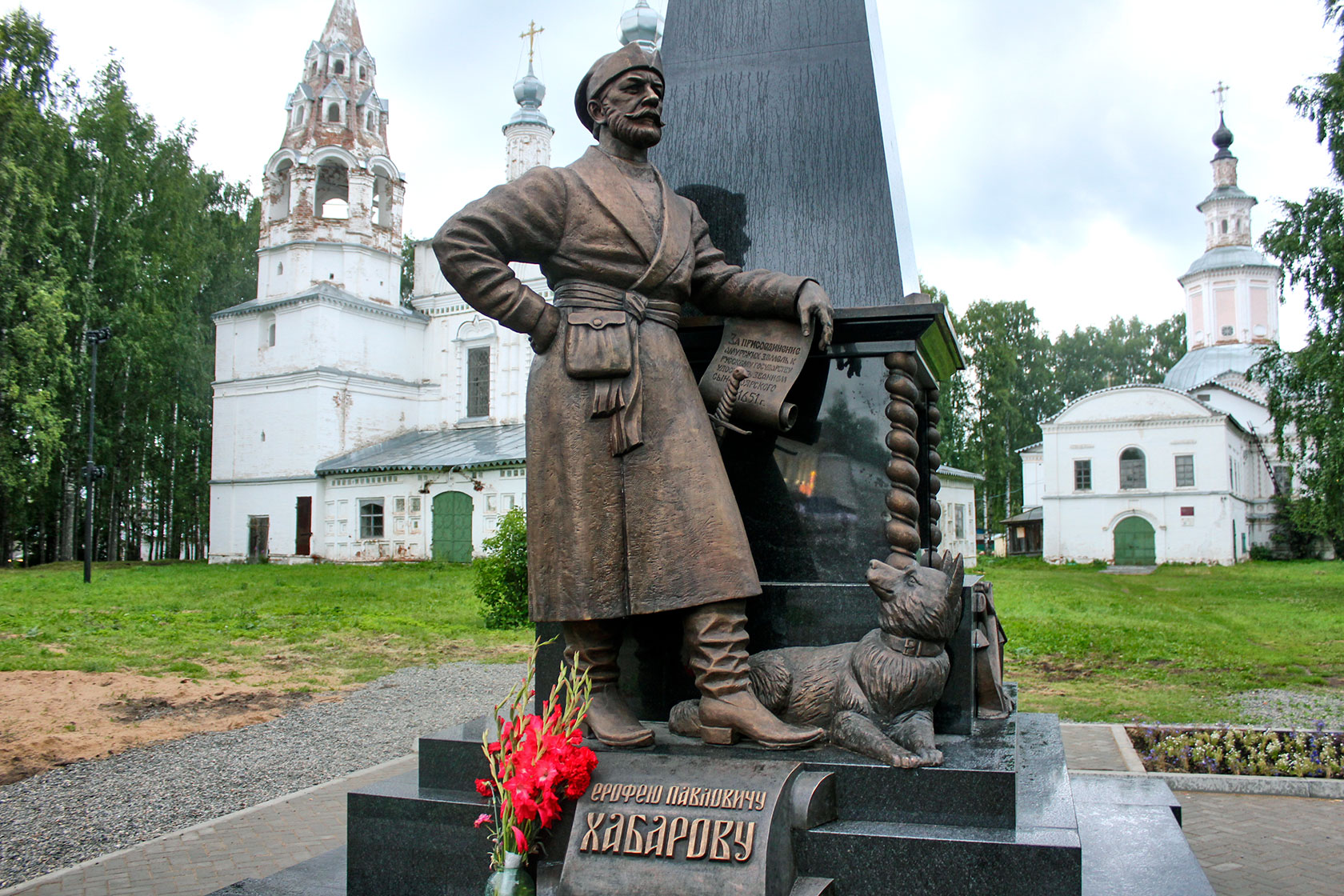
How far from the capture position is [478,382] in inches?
1277

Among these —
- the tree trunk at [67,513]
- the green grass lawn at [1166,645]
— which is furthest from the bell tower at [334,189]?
the green grass lawn at [1166,645]

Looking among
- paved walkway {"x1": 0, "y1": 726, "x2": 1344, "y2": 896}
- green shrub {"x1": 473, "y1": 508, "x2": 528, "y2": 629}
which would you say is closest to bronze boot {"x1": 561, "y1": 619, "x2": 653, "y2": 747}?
paved walkway {"x1": 0, "y1": 726, "x2": 1344, "y2": 896}

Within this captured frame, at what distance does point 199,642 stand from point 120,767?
5.79 metres

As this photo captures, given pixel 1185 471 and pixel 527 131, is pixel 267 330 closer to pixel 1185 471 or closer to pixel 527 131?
pixel 527 131

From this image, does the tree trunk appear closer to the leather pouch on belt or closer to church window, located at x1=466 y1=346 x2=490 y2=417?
church window, located at x1=466 y1=346 x2=490 y2=417

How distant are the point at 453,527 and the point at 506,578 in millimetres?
14781

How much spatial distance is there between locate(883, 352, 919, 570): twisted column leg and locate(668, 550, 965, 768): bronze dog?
0.27m

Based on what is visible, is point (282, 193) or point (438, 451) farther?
point (282, 193)

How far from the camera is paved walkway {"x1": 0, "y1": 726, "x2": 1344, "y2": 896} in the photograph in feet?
14.0

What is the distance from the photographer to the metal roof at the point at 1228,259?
41.6m

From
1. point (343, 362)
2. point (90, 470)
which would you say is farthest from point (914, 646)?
point (343, 362)

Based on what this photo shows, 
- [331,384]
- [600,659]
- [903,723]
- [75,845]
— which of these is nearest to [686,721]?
[600,659]

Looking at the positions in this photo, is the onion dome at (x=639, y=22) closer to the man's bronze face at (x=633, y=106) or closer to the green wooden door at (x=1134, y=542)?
the green wooden door at (x=1134, y=542)

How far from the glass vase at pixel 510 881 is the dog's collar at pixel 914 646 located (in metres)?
1.28
